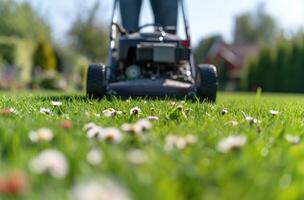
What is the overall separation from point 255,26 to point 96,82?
6692 centimetres

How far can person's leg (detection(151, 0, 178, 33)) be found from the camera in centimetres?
514

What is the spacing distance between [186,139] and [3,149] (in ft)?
1.55

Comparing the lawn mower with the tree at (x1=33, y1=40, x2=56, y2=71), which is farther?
the tree at (x1=33, y1=40, x2=56, y2=71)

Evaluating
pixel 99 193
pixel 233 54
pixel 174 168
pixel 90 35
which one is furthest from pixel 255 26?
pixel 99 193

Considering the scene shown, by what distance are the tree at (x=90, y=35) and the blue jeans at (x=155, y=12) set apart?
1289 inches

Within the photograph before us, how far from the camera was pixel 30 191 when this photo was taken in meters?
0.89

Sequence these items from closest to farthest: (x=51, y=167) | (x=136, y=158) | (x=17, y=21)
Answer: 1. (x=51, y=167)
2. (x=136, y=158)
3. (x=17, y=21)

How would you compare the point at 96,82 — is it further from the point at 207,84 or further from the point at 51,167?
the point at 51,167

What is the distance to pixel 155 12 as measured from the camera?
5285 mm

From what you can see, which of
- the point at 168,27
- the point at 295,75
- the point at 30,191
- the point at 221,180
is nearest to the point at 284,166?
the point at 221,180

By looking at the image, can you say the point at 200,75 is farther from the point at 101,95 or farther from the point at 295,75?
the point at 295,75

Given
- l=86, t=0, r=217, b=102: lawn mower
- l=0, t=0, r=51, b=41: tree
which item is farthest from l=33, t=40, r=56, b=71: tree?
l=86, t=0, r=217, b=102: lawn mower

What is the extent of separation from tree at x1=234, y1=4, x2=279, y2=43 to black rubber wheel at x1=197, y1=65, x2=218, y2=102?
215 feet

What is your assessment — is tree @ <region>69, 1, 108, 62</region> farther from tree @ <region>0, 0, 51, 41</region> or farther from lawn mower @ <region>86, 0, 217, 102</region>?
lawn mower @ <region>86, 0, 217, 102</region>
